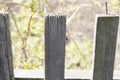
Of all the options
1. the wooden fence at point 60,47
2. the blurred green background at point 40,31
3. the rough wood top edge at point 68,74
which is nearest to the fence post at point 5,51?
the wooden fence at point 60,47

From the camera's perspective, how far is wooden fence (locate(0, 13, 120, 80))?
138 centimetres

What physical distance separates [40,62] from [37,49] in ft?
0.41

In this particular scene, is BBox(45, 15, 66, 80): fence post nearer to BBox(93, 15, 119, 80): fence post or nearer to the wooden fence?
the wooden fence

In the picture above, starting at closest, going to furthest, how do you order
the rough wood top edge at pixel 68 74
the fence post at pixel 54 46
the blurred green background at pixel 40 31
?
the fence post at pixel 54 46, the rough wood top edge at pixel 68 74, the blurred green background at pixel 40 31

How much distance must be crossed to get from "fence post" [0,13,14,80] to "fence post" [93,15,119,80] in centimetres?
39

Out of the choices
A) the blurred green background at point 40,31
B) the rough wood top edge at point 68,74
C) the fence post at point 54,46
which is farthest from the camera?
the blurred green background at point 40,31

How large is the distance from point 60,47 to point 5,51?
253 mm

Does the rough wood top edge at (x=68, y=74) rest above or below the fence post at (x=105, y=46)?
below

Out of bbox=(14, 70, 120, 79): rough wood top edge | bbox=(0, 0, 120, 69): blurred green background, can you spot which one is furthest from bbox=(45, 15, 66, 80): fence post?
bbox=(0, 0, 120, 69): blurred green background

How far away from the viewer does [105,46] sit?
1.46m

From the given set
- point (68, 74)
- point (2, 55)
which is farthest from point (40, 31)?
point (2, 55)

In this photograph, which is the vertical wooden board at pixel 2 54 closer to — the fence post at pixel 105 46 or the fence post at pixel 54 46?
the fence post at pixel 54 46

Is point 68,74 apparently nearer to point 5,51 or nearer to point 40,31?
point 5,51

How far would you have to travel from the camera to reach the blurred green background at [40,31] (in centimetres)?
241
